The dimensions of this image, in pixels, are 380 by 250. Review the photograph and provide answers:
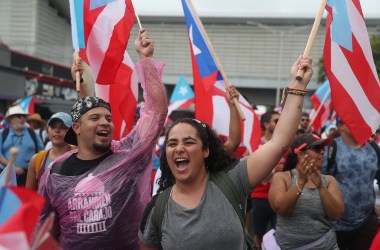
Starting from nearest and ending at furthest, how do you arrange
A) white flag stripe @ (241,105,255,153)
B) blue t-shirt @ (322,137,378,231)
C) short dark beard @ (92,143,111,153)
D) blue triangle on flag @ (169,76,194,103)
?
short dark beard @ (92,143,111,153)
blue t-shirt @ (322,137,378,231)
white flag stripe @ (241,105,255,153)
blue triangle on flag @ (169,76,194,103)

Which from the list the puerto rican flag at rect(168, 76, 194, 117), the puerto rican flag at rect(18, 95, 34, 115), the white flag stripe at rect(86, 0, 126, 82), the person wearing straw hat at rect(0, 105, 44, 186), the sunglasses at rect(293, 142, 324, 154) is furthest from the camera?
the puerto rican flag at rect(168, 76, 194, 117)

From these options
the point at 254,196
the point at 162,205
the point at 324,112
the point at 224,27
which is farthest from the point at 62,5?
the point at 162,205

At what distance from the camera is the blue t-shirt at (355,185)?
4598mm

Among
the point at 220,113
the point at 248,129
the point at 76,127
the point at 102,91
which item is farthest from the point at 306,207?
the point at 248,129

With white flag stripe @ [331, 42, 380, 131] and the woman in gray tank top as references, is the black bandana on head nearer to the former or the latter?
the woman in gray tank top

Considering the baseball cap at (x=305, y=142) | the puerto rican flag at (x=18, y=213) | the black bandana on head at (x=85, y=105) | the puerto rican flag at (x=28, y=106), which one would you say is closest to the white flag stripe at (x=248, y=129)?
the baseball cap at (x=305, y=142)

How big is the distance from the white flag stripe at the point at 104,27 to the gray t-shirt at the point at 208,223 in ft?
5.90

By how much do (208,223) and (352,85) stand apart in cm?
162

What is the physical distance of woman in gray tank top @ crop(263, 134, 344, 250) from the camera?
11.2 feet

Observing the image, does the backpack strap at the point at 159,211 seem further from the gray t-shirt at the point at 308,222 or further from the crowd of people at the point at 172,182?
the gray t-shirt at the point at 308,222

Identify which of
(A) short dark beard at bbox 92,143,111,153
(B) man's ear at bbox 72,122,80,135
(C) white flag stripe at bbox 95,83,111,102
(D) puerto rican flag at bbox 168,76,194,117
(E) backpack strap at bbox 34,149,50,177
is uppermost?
(C) white flag stripe at bbox 95,83,111,102

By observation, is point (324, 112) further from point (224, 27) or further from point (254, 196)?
point (224, 27)

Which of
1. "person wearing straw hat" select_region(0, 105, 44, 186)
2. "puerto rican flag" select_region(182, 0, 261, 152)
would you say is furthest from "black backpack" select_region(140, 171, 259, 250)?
"person wearing straw hat" select_region(0, 105, 44, 186)

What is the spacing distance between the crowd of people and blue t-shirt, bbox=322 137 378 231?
71 millimetres
